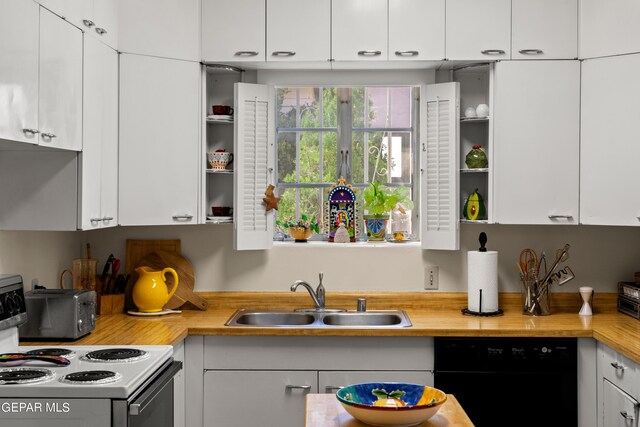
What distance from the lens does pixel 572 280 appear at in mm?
4250

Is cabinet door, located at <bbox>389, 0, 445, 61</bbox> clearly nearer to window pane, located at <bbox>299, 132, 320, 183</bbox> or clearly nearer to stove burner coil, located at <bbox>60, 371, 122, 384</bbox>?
window pane, located at <bbox>299, 132, 320, 183</bbox>

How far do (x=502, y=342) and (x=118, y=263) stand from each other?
1991 mm

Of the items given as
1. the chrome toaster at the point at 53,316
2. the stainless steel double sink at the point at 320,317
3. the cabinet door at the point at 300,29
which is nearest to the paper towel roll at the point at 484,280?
the stainless steel double sink at the point at 320,317

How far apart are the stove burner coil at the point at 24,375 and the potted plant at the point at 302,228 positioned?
6.41 ft

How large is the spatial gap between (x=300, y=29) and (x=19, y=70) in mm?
1686

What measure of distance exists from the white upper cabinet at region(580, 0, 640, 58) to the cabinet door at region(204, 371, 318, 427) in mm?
2058

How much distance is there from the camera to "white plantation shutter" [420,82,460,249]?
13.4 ft

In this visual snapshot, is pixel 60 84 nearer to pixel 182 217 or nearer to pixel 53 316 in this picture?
pixel 53 316

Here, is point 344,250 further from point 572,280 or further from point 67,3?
point 67,3

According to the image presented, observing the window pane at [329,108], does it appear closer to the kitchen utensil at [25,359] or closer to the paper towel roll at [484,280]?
the paper towel roll at [484,280]

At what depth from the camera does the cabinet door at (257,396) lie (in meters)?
3.69

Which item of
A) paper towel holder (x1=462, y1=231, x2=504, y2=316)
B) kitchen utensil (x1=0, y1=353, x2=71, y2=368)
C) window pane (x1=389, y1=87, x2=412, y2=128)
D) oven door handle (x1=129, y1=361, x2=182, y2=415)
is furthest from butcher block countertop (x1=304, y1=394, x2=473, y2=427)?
window pane (x1=389, y1=87, x2=412, y2=128)

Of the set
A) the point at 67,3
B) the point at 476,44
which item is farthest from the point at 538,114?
the point at 67,3

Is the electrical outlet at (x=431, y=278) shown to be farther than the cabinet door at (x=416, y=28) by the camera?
Yes
